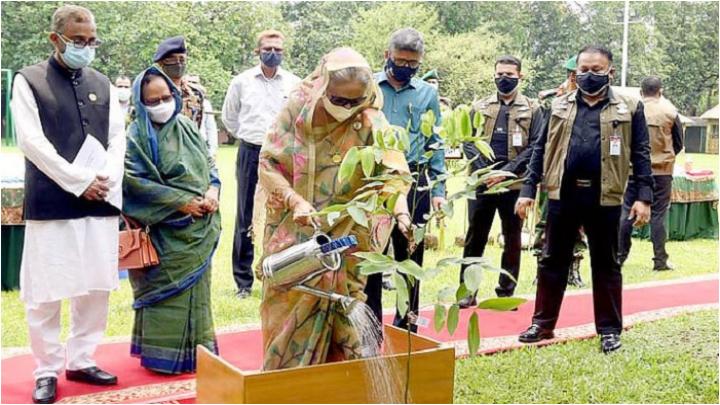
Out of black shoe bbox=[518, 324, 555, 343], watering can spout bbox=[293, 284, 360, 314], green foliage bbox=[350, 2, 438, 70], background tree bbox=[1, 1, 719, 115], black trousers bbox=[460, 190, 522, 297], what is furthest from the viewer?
green foliage bbox=[350, 2, 438, 70]

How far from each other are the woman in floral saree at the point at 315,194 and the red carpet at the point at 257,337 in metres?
1.12

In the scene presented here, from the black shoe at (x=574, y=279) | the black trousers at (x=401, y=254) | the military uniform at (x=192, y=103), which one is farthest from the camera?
the black shoe at (x=574, y=279)

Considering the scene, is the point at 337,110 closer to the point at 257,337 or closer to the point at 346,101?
the point at 346,101

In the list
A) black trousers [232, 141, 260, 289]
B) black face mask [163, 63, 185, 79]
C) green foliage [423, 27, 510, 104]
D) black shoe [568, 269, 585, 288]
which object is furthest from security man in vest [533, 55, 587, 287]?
green foliage [423, 27, 510, 104]

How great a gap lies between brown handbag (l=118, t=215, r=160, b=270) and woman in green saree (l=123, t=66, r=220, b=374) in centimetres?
5

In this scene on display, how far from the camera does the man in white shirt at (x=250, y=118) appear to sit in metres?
5.89

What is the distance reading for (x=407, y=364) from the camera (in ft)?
8.82

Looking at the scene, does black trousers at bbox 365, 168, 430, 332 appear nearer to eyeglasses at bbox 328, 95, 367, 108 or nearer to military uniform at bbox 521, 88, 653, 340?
military uniform at bbox 521, 88, 653, 340

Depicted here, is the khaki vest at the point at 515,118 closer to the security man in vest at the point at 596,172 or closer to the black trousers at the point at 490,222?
the black trousers at the point at 490,222

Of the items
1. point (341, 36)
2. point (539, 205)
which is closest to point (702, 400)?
point (539, 205)

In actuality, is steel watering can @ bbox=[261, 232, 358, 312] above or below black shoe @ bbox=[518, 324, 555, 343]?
above

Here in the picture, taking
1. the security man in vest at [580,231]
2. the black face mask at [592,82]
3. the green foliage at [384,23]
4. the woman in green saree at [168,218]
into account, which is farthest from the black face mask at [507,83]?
the green foliage at [384,23]

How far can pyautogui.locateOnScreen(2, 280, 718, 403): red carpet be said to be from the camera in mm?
3893

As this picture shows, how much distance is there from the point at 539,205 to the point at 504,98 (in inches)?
57.7
